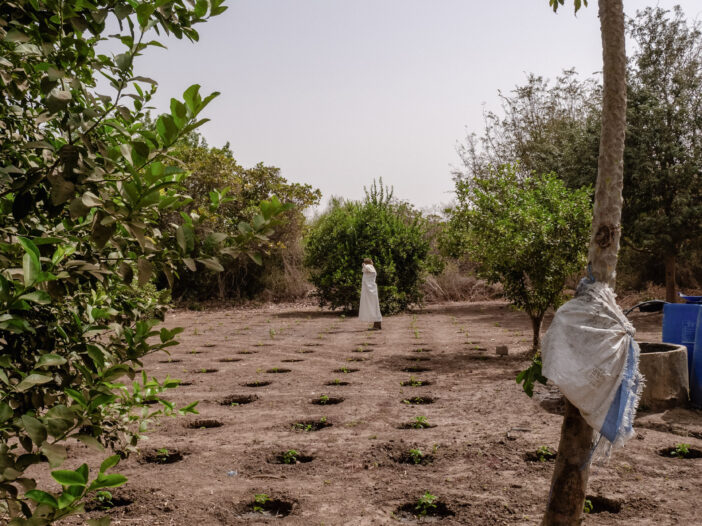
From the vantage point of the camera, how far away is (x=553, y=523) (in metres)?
2.82

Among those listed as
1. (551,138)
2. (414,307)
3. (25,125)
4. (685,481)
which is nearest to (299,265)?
(414,307)

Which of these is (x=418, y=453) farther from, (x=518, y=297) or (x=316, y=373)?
(x=518, y=297)

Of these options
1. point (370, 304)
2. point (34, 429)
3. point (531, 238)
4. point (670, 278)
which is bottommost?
point (370, 304)

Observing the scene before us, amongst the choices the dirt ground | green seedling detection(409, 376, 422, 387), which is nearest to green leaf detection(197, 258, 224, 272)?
the dirt ground

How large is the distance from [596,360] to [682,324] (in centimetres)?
465

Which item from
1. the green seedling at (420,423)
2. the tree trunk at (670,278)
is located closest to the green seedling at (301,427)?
the green seedling at (420,423)

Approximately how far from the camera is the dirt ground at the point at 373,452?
3.74 metres

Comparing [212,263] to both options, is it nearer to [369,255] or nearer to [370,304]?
[370,304]

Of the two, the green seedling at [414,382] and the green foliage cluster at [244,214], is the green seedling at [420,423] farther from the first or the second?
the green foliage cluster at [244,214]

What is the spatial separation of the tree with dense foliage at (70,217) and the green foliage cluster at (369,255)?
48.4ft

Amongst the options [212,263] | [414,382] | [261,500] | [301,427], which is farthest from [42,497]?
[414,382]

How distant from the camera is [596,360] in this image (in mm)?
2803

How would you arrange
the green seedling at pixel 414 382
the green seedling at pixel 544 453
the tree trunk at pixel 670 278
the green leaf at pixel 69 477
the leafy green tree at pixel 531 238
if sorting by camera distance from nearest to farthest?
the green leaf at pixel 69 477, the green seedling at pixel 544 453, the green seedling at pixel 414 382, the leafy green tree at pixel 531 238, the tree trunk at pixel 670 278

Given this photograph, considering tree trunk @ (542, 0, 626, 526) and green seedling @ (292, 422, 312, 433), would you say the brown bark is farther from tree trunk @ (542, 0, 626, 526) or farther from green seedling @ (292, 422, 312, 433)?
green seedling @ (292, 422, 312, 433)
